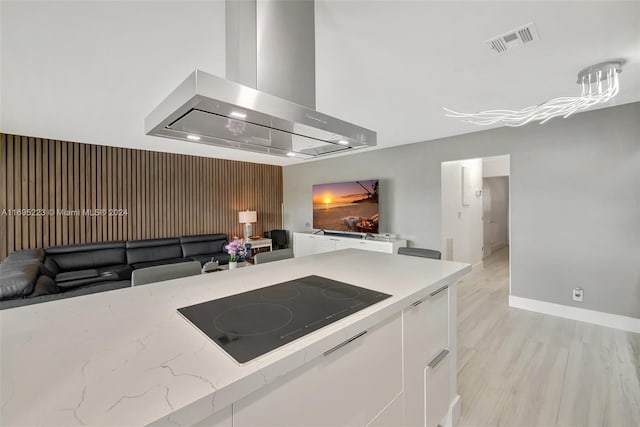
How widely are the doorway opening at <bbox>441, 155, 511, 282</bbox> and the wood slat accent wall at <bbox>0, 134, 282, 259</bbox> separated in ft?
13.8

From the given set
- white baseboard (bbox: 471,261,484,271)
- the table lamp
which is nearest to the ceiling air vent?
white baseboard (bbox: 471,261,484,271)

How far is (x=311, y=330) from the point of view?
91 centimetres

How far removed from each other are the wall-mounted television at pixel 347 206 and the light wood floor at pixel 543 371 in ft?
7.00

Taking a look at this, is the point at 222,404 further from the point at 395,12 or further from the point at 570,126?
the point at 570,126

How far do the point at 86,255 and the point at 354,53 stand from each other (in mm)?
4752

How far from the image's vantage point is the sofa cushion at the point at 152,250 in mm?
4445

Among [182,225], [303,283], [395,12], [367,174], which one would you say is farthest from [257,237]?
[395,12]

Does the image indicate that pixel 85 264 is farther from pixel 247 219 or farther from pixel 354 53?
pixel 354 53

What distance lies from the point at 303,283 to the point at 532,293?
3.37 m

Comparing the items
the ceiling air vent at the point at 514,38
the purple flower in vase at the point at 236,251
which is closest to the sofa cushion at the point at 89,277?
the purple flower in vase at the point at 236,251

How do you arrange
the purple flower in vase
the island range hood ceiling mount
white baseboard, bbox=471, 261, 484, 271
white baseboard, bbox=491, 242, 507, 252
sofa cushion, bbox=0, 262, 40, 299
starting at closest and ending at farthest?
the island range hood ceiling mount, sofa cushion, bbox=0, 262, 40, 299, the purple flower in vase, white baseboard, bbox=471, 261, 484, 271, white baseboard, bbox=491, 242, 507, 252

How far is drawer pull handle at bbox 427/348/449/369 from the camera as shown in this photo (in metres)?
1.46

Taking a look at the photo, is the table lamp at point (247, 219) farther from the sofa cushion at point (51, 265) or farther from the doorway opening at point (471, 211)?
the doorway opening at point (471, 211)

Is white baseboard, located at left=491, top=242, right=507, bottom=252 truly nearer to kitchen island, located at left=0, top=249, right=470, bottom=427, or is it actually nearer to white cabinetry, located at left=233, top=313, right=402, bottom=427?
kitchen island, located at left=0, top=249, right=470, bottom=427
